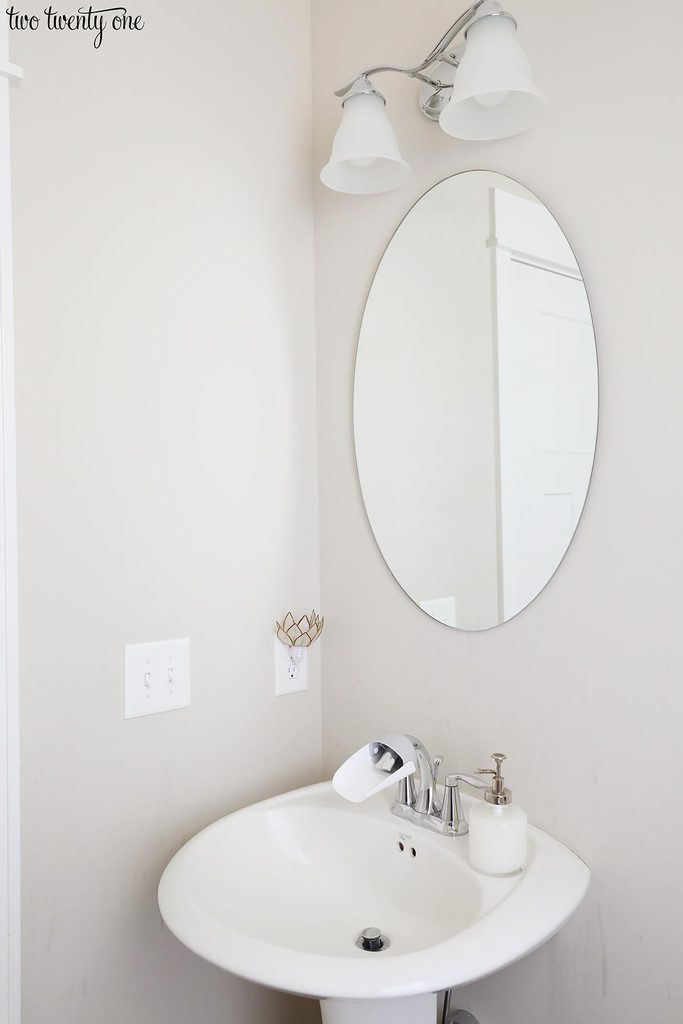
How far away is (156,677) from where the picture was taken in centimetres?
129

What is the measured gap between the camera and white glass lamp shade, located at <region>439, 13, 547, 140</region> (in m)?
1.02

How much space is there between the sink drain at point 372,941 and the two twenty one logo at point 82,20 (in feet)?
4.86

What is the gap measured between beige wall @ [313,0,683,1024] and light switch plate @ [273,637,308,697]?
1.05 feet

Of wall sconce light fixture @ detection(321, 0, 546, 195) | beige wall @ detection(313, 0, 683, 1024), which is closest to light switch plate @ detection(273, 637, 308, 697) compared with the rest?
beige wall @ detection(313, 0, 683, 1024)

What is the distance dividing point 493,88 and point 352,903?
49.7 inches

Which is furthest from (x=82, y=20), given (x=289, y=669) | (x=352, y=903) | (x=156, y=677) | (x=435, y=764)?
(x=352, y=903)

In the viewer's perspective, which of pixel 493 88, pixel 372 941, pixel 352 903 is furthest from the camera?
pixel 352 903

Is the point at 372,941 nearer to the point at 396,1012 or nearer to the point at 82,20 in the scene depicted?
the point at 396,1012

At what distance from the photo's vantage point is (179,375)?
1.33 m

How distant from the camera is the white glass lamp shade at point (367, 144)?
1.22 metres

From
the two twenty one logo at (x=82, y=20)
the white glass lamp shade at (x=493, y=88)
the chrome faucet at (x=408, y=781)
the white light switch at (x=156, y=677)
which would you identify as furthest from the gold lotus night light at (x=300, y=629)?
the two twenty one logo at (x=82, y=20)

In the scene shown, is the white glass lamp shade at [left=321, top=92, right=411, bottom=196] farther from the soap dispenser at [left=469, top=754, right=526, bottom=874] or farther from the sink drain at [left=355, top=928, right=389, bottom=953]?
the sink drain at [left=355, top=928, right=389, bottom=953]

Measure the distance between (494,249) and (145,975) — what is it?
1356 mm

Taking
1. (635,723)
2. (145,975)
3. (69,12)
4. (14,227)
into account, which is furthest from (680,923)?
(69,12)
